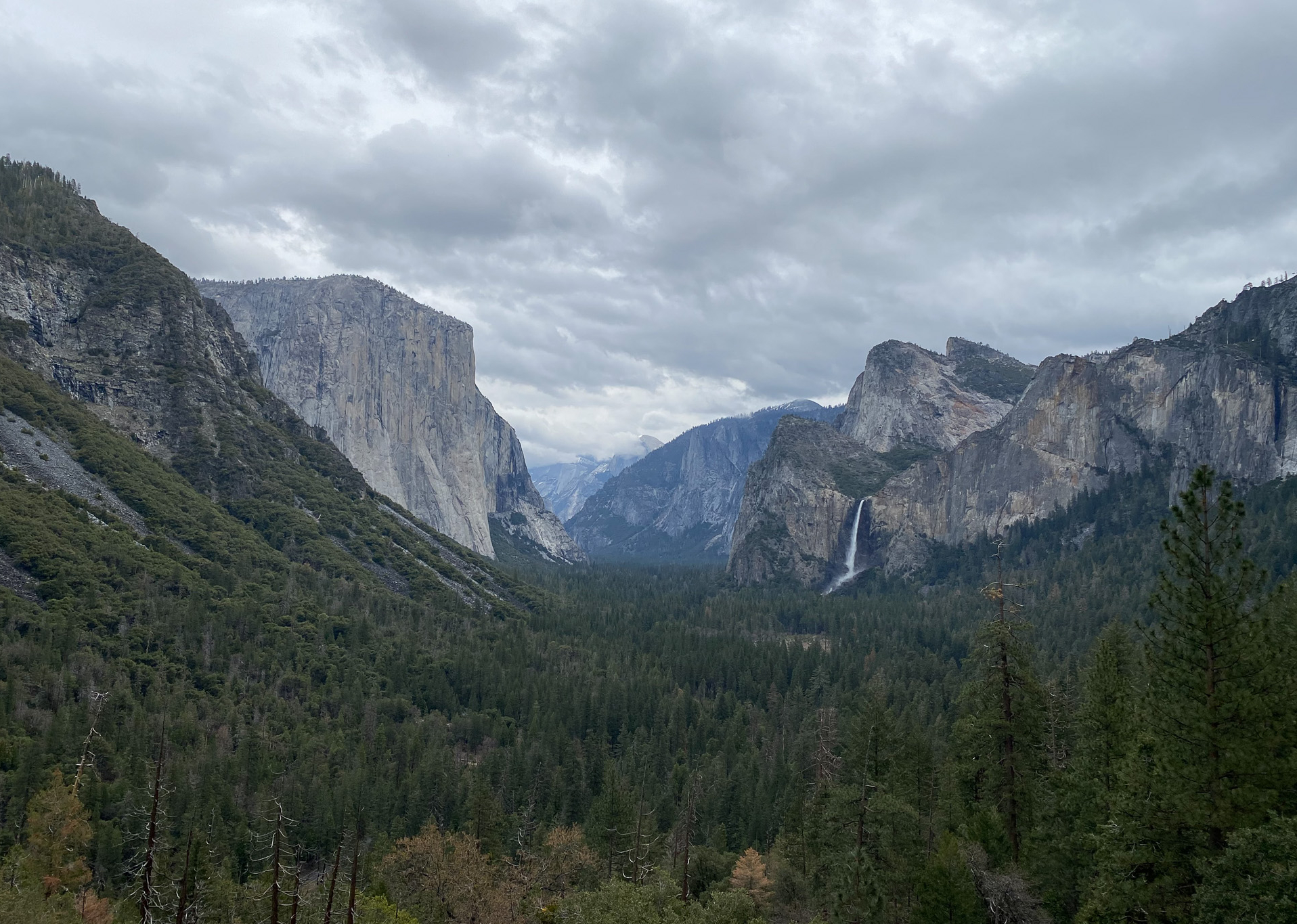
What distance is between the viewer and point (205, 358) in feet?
602

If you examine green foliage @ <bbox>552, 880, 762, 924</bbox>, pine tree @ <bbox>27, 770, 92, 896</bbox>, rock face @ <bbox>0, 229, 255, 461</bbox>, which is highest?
rock face @ <bbox>0, 229, 255, 461</bbox>

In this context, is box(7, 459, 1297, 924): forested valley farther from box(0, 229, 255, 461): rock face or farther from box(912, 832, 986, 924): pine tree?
box(0, 229, 255, 461): rock face

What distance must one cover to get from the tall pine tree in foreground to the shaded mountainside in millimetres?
122377

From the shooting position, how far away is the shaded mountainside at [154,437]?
12950 cm

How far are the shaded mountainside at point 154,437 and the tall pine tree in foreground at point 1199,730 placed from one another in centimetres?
12238

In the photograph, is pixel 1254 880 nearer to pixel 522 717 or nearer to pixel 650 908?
pixel 650 908

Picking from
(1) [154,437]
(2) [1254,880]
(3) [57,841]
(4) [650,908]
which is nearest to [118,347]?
(1) [154,437]

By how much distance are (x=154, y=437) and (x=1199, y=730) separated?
589 ft

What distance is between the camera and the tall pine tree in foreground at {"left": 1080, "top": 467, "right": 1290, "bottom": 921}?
21.0 metres

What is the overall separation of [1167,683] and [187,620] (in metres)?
113

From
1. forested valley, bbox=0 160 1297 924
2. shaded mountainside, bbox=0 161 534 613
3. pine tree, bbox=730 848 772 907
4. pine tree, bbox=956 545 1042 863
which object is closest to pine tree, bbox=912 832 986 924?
forested valley, bbox=0 160 1297 924

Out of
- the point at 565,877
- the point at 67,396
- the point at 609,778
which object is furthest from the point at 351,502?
the point at 565,877

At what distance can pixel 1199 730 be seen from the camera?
21688mm

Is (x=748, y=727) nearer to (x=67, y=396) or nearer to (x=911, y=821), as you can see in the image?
(x=911, y=821)
